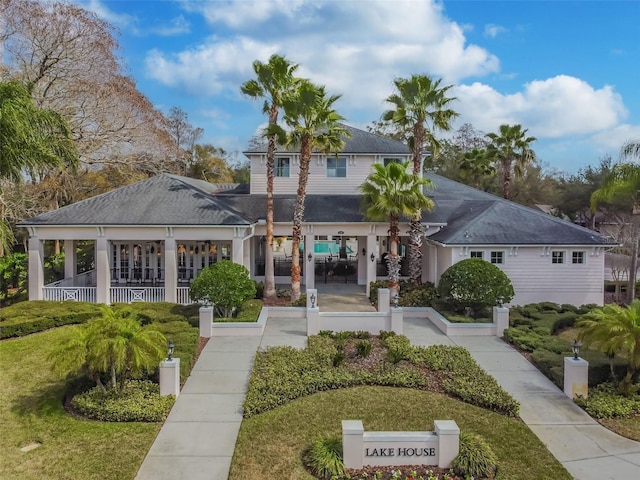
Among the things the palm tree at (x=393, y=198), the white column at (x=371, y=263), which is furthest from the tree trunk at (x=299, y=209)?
the white column at (x=371, y=263)

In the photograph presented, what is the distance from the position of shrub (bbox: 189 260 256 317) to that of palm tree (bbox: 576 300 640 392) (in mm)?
9833

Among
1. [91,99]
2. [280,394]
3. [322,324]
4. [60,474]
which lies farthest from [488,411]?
[91,99]

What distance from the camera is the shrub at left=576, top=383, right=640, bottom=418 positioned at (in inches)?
368

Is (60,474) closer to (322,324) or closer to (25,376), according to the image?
(25,376)

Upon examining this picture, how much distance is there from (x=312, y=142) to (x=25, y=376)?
12578 mm

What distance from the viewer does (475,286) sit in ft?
51.3

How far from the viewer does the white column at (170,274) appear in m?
18.8

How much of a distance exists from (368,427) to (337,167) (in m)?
16.9

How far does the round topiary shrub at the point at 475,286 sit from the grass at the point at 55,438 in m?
10.6

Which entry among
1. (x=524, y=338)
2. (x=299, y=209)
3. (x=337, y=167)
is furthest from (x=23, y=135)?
(x=337, y=167)

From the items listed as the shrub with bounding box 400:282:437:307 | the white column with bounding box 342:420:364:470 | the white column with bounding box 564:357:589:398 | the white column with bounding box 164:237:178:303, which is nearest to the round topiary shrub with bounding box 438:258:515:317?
the shrub with bounding box 400:282:437:307

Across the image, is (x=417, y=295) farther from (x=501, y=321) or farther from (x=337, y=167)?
(x=337, y=167)

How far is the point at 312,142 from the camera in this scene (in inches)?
752

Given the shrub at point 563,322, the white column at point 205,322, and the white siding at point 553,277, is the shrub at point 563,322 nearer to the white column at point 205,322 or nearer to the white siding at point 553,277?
the white siding at point 553,277
